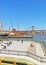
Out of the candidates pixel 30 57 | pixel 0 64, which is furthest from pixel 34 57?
pixel 0 64

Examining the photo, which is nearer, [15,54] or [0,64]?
[0,64]

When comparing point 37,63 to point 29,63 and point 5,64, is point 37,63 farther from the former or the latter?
point 5,64

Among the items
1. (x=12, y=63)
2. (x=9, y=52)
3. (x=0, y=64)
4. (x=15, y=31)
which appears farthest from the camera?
(x=15, y=31)

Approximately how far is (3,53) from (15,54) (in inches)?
99.7

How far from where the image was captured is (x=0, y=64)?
65.7 feet

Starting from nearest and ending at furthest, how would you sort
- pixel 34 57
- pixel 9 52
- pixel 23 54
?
pixel 34 57
pixel 23 54
pixel 9 52

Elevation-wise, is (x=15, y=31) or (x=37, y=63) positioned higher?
(x=15, y=31)

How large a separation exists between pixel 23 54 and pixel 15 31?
5678 inches

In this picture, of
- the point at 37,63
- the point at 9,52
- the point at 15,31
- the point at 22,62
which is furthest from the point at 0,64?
the point at 15,31

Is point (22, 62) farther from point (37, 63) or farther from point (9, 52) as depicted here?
point (9, 52)

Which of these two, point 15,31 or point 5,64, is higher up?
point 15,31

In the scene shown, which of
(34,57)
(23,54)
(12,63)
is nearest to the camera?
(12,63)

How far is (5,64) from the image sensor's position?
20.8m

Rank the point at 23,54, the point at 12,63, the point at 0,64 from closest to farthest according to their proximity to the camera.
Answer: the point at 0,64 → the point at 12,63 → the point at 23,54
